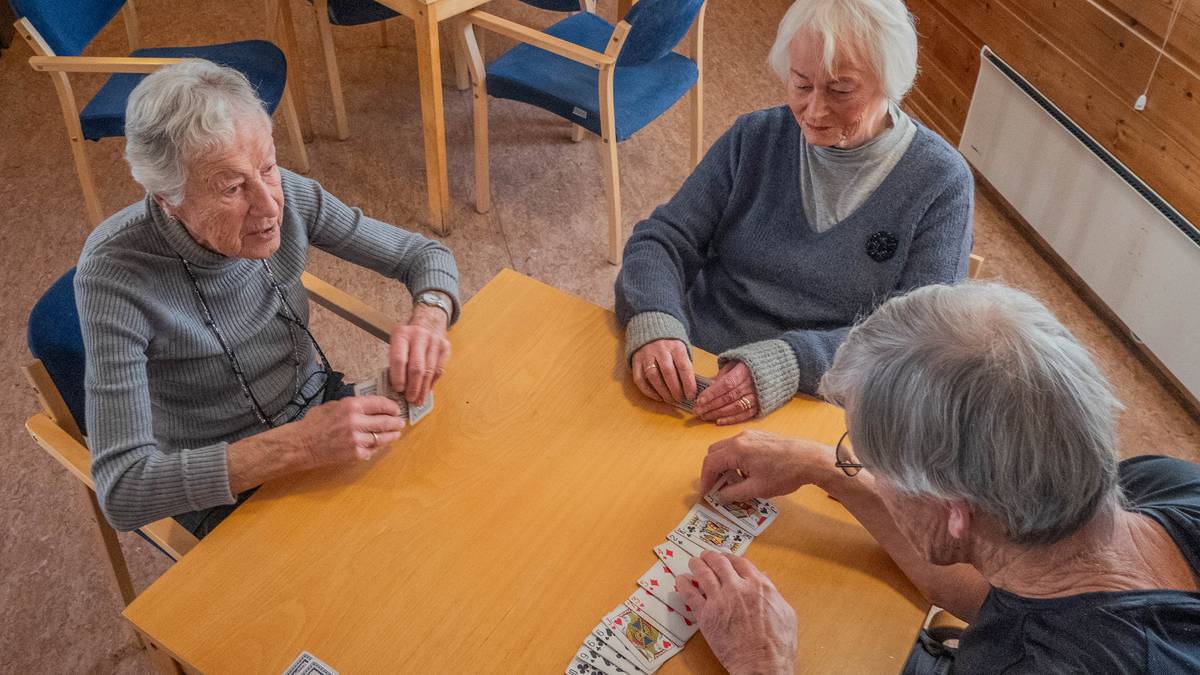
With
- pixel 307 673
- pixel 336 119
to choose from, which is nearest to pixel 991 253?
pixel 336 119

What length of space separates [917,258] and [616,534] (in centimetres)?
86

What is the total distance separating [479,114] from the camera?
342cm

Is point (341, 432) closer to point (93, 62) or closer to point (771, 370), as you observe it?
point (771, 370)

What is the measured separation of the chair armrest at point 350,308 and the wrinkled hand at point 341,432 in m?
0.37

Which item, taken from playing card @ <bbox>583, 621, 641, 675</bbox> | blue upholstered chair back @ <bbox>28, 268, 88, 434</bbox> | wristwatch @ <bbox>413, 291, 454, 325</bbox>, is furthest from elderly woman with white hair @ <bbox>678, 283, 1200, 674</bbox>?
blue upholstered chair back @ <bbox>28, 268, 88, 434</bbox>

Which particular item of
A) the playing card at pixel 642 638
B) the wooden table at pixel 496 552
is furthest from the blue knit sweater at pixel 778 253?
the playing card at pixel 642 638

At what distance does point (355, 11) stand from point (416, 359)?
2515 mm

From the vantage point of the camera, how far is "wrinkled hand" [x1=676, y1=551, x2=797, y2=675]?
4.32 feet

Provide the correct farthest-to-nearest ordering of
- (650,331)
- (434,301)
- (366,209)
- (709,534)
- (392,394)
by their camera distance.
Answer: (366,209) < (434,301) < (650,331) < (392,394) < (709,534)

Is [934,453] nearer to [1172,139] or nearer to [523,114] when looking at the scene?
[1172,139]

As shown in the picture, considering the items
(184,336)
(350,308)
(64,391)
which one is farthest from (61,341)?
(350,308)

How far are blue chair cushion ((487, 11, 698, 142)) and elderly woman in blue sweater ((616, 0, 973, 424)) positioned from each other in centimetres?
122

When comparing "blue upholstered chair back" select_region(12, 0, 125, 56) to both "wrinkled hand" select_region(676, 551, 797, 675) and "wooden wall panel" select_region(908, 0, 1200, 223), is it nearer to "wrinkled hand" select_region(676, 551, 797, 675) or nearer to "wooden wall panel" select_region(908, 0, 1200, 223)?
"wrinkled hand" select_region(676, 551, 797, 675)

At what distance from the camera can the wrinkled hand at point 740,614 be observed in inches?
51.8
